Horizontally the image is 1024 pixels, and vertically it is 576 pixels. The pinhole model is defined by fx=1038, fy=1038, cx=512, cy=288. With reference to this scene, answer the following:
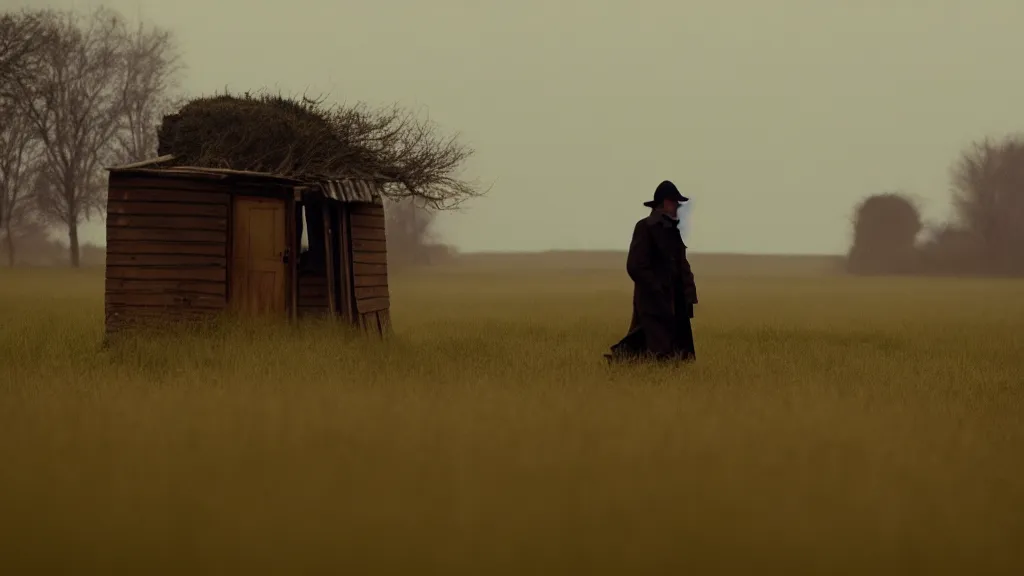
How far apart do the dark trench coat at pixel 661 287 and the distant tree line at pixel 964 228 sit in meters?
60.9

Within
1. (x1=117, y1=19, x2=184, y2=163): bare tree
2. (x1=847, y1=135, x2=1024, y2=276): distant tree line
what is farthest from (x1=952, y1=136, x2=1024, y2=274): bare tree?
(x1=117, y1=19, x2=184, y2=163): bare tree

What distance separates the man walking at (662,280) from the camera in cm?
1232

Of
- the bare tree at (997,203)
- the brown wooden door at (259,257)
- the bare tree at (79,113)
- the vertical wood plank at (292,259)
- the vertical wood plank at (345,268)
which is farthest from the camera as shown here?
the bare tree at (997,203)

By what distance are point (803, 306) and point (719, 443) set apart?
27476 mm

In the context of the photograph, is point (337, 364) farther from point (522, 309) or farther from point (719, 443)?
point (522, 309)

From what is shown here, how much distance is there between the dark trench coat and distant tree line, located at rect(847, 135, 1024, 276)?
60868 mm

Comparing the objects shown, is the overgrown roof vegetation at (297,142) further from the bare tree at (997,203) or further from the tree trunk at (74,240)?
the bare tree at (997,203)

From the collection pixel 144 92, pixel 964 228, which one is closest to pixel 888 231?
pixel 964 228

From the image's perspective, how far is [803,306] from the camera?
34.2 metres

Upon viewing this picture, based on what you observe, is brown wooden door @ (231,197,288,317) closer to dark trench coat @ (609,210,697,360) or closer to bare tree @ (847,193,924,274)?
dark trench coat @ (609,210,697,360)

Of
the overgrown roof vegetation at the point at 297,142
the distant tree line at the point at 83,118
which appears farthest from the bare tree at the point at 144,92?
the overgrown roof vegetation at the point at 297,142

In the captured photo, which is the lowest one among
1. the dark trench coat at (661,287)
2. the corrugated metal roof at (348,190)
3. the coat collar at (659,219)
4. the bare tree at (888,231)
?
the dark trench coat at (661,287)

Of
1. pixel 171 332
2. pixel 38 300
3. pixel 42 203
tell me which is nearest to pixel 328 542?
pixel 171 332

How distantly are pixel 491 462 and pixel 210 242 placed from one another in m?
9.86
